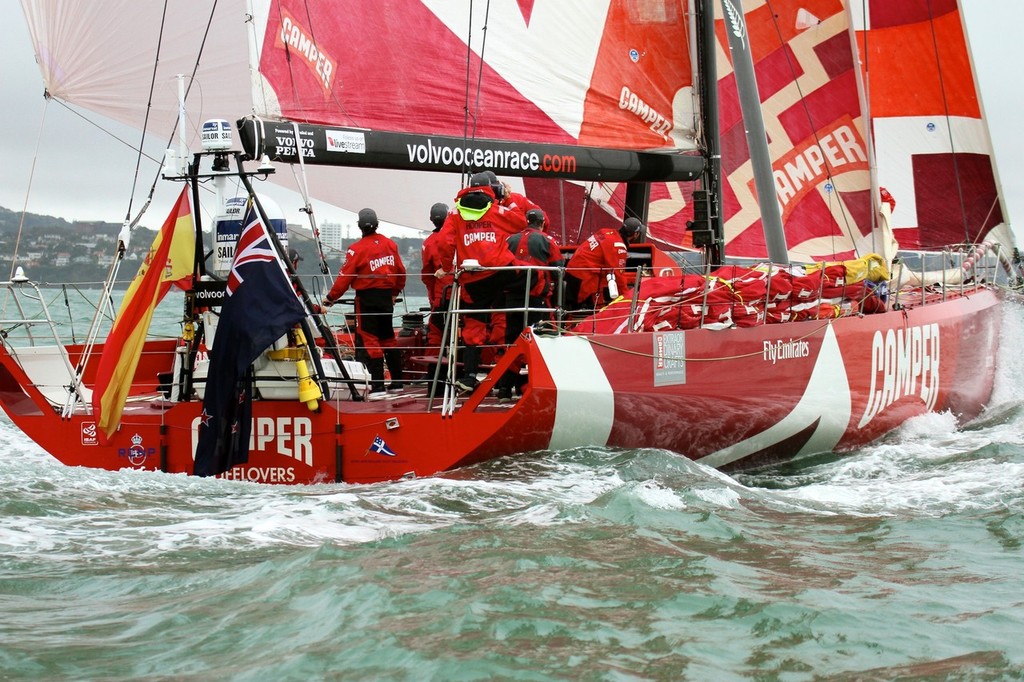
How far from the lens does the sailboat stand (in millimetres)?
6492

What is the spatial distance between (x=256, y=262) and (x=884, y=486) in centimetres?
359

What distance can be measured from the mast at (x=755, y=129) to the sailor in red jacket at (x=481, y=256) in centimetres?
271

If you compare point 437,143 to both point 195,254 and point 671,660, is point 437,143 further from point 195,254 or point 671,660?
point 671,660

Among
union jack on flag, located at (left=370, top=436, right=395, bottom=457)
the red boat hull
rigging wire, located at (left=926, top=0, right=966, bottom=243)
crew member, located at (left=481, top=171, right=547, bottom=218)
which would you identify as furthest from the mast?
rigging wire, located at (left=926, top=0, right=966, bottom=243)

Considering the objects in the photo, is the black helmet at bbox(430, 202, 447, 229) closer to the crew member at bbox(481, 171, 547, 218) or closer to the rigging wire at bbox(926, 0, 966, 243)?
the crew member at bbox(481, 171, 547, 218)

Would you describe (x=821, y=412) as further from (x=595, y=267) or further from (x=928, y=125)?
(x=928, y=125)

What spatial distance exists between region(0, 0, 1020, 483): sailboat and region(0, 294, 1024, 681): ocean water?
42cm

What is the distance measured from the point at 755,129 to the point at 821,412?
7.64 ft

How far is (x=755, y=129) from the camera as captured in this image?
30.6ft

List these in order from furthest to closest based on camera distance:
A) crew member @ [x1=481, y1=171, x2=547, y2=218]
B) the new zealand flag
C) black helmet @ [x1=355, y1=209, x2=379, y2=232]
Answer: black helmet @ [x1=355, y1=209, x2=379, y2=232] < crew member @ [x1=481, y1=171, x2=547, y2=218] < the new zealand flag

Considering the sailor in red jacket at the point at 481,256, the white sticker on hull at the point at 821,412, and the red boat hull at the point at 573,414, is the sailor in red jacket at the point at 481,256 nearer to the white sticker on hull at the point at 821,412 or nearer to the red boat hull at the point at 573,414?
the red boat hull at the point at 573,414

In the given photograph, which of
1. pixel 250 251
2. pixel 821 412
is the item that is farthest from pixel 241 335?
pixel 821 412

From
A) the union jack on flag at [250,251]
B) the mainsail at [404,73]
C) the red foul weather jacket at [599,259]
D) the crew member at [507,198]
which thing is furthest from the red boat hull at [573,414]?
the mainsail at [404,73]

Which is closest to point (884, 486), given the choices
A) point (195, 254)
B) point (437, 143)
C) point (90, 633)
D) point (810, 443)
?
point (810, 443)
